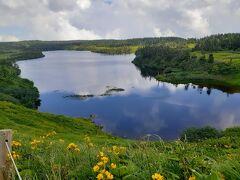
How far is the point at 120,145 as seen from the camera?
24.4 meters

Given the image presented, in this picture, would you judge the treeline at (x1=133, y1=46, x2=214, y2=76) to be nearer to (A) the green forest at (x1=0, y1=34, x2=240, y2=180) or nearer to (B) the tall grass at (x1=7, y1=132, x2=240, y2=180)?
(A) the green forest at (x1=0, y1=34, x2=240, y2=180)

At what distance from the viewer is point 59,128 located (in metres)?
50.5

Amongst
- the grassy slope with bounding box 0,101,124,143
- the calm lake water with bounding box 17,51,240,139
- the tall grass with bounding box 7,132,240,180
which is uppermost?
the tall grass with bounding box 7,132,240,180

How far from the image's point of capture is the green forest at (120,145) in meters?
5.97

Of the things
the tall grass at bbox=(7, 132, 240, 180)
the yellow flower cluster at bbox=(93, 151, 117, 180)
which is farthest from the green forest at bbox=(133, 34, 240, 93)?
the yellow flower cluster at bbox=(93, 151, 117, 180)

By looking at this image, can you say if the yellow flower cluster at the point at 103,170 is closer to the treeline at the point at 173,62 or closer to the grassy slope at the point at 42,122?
the grassy slope at the point at 42,122

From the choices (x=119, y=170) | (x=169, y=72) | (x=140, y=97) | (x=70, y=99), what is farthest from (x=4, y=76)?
(x=119, y=170)

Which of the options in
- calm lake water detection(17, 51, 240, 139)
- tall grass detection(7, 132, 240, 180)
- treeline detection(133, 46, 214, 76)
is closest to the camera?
tall grass detection(7, 132, 240, 180)

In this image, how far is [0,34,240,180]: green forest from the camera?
235 inches

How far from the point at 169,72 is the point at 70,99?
2518 inches

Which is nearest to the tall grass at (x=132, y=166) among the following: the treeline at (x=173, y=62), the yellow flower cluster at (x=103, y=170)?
the yellow flower cluster at (x=103, y=170)

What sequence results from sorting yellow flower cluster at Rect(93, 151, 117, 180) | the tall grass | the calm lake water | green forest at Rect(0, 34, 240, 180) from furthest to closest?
the calm lake water → green forest at Rect(0, 34, 240, 180) → the tall grass → yellow flower cluster at Rect(93, 151, 117, 180)

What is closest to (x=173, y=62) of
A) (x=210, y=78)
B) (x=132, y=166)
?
(x=210, y=78)

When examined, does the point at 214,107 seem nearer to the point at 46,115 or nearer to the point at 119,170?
the point at 46,115
